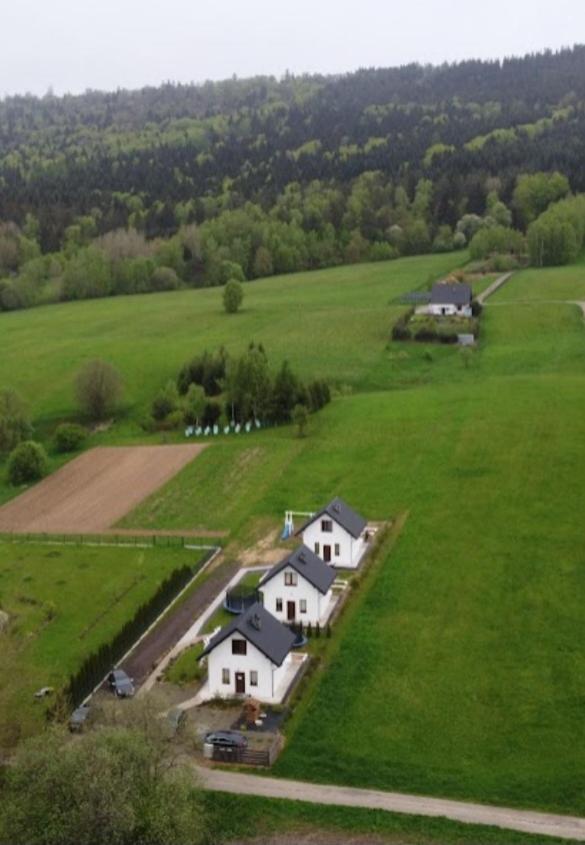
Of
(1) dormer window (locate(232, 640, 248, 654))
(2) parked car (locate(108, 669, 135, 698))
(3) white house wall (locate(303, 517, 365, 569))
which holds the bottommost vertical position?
(2) parked car (locate(108, 669, 135, 698))

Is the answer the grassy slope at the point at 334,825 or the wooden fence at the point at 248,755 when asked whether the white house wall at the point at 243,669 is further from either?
the grassy slope at the point at 334,825

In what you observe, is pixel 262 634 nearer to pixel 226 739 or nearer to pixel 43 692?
pixel 226 739

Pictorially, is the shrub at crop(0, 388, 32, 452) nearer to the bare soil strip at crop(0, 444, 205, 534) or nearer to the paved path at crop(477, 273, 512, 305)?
the bare soil strip at crop(0, 444, 205, 534)

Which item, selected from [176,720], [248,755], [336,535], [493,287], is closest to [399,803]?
[248,755]

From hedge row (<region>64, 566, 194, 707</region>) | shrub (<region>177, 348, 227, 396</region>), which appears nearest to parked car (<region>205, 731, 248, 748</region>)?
hedge row (<region>64, 566, 194, 707</region>)

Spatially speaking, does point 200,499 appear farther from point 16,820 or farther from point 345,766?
point 16,820

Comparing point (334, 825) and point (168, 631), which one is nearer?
point (334, 825)

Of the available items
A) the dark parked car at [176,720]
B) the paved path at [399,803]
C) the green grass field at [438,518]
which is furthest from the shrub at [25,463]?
the paved path at [399,803]
